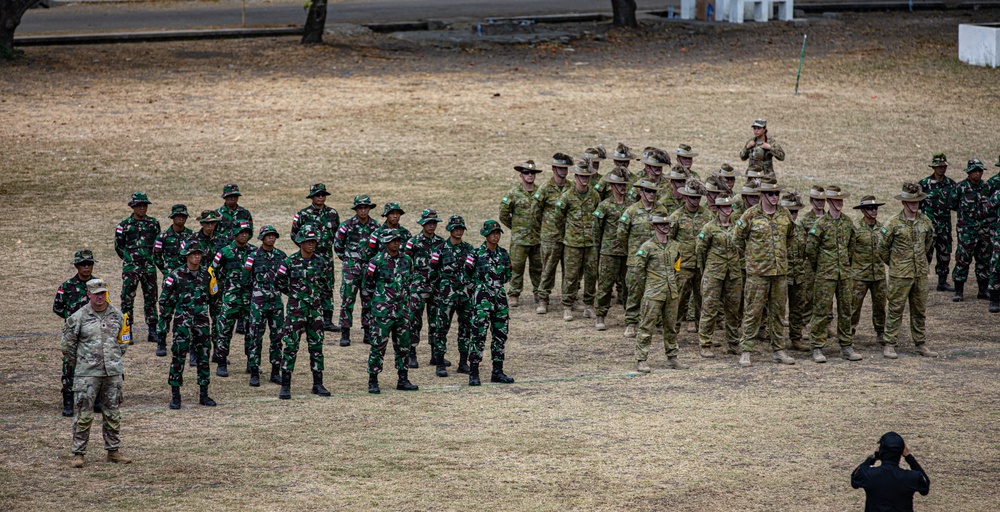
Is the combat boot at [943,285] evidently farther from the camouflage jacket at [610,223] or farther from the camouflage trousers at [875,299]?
the camouflage jacket at [610,223]

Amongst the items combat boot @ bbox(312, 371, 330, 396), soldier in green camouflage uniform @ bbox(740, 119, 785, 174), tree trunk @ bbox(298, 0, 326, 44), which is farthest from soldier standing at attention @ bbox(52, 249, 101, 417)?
tree trunk @ bbox(298, 0, 326, 44)

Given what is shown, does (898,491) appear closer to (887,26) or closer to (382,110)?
(382,110)

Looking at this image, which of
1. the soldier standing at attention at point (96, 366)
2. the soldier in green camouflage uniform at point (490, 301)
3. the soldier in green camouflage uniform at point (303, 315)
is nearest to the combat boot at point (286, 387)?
the soldier in green camouflage uniform at point (303, 315)

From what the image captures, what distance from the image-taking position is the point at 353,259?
1585 centimetres

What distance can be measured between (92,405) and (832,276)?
349 inches

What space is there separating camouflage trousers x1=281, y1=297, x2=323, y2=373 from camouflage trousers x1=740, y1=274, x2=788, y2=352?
5263mm

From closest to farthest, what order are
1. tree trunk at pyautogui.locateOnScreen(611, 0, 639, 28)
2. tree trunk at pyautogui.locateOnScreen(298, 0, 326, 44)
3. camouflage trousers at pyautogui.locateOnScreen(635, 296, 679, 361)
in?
1. camouflage trousers at pyautogui.locateOnScreen(635, 296, 679, 361)
2. tree trunk at pyautogui.locateOnScreen(298, 0, 326, 44)
3. tree trunk at pyautogui.locateOnScreen(611, 0, 639, 28)

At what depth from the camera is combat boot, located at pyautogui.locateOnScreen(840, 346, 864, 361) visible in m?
14.9

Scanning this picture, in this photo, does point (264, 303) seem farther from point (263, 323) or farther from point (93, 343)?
point (93, 343)

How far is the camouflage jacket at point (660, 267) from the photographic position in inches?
568

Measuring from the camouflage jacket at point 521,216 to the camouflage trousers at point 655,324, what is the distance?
3240mm

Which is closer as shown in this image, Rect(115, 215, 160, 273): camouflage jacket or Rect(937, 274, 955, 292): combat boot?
Rect(115, 215, 160, 273): camouflage jacket

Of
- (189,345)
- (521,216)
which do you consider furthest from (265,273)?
(521,216)

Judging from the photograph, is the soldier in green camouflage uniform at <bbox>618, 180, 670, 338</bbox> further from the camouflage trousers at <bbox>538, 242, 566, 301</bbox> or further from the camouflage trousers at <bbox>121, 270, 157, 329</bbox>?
the camouflage trousers at <bbox>121, 270, 157, 329</bbox>
